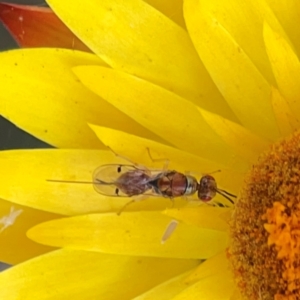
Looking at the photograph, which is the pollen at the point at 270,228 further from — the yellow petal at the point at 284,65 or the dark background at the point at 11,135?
the dark background at the point at 11,135

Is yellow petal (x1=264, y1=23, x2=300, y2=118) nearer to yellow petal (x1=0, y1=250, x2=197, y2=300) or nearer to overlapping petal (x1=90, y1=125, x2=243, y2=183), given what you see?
overlapping petal (x1=90, y1=125, x2=243, y2=183)

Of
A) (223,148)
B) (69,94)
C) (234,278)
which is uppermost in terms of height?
(69,94)

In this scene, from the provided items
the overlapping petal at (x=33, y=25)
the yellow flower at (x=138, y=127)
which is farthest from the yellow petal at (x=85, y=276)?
the overlapping petal at (x=33, y=25)

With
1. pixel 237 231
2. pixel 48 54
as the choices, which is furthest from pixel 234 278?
pixel 48 54

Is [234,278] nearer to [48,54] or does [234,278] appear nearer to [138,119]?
[138,119]

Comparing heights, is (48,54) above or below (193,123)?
above

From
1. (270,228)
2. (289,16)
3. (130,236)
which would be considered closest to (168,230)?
(130,236)
